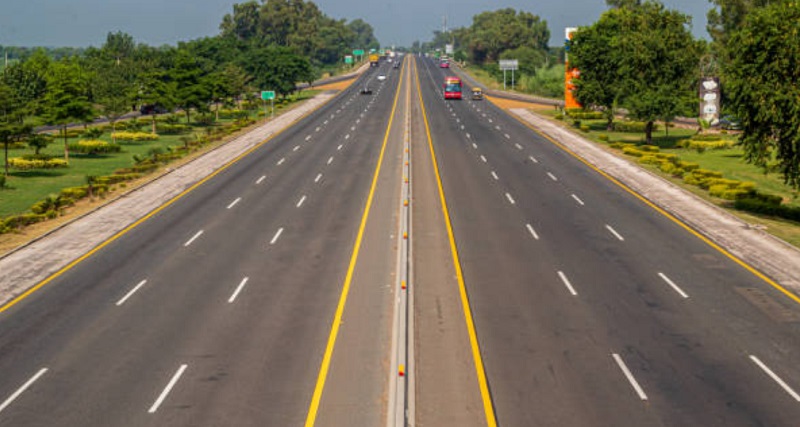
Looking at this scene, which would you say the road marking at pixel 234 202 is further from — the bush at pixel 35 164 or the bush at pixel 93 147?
the bush at pixel 93 147

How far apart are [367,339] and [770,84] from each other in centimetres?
2357

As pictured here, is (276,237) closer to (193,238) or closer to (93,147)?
(193,238)

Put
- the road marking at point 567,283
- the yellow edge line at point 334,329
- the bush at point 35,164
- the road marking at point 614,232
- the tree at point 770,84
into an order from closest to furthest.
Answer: the yellow edge line at point 334,329 → the road marking at point 567,283 → the road marking at point 614,232 → the tree at point 770,84 → the bush at point 35,164

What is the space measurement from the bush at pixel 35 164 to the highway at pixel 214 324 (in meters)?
20.5

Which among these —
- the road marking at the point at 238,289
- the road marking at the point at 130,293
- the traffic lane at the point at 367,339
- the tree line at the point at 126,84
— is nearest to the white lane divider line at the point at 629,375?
the traffic lane at the point at 367,339

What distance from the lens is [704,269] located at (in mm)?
26562

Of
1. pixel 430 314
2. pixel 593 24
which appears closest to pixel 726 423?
pixel 430 314

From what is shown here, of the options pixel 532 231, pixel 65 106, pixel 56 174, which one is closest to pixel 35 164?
pixel 56 174

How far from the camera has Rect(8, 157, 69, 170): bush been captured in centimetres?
Result: 5300

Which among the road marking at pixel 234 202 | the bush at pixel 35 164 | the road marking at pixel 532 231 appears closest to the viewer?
the road marking at pixel 532 231

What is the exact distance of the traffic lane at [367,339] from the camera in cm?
1603

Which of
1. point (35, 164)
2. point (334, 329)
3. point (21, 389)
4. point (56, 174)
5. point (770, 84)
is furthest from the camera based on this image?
point (35, 164)

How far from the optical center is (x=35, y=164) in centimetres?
5341

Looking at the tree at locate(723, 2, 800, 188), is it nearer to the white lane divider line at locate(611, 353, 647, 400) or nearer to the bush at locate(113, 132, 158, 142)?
→ the white lane divider line at locate(611, 353, 647, 400)
